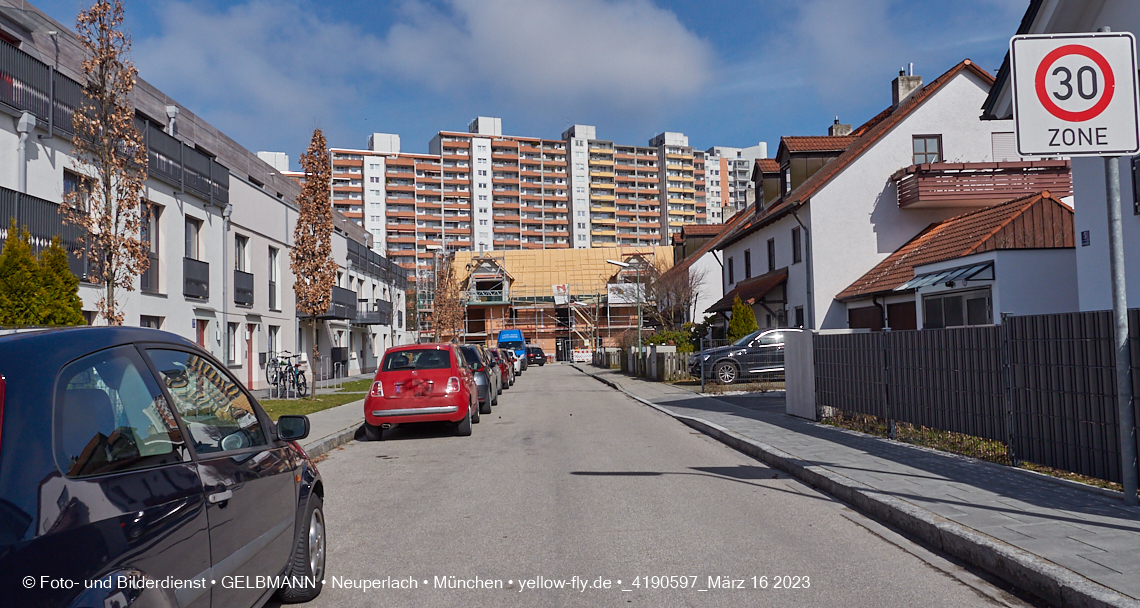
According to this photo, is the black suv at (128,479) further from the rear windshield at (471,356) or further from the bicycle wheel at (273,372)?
the bicycle wheel at (273,372)

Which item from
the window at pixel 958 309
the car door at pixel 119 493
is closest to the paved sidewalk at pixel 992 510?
the car door at pixel 119 493

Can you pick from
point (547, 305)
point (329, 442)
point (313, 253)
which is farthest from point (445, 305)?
point (329, 442)

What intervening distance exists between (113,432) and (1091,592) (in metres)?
4.53

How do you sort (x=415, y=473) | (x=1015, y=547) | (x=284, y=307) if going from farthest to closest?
(x=284, y=307) < (x=415, y=473) < (x=1015, y=547)

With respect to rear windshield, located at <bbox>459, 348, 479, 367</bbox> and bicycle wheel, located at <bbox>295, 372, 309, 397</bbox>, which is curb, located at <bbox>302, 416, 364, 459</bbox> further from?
bicycle wheel, located at <bbox>295, 372, 309, 397</bbox>

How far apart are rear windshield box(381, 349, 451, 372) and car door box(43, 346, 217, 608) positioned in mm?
10944

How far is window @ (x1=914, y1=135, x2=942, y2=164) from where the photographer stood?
28.0 metres

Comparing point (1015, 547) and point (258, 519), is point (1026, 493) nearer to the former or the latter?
point (1015, 547)

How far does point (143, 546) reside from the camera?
2.56 m

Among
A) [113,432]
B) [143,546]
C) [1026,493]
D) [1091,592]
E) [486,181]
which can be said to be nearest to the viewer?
[143,546]

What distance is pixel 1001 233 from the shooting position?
20703mm

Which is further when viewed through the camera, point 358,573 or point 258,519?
point 358,573

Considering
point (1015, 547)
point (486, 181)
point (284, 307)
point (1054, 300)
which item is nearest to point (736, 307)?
point (1054, 300)

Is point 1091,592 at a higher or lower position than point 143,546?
lower
